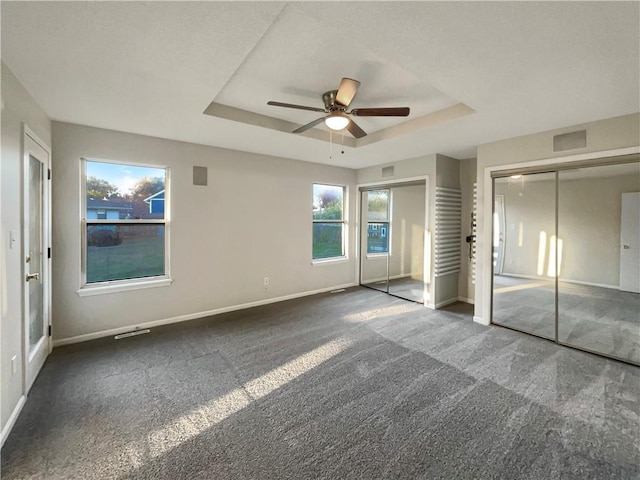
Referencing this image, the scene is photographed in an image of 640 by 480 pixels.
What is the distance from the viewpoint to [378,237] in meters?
5.96

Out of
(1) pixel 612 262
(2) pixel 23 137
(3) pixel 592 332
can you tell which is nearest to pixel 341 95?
(2) pixel 23 137

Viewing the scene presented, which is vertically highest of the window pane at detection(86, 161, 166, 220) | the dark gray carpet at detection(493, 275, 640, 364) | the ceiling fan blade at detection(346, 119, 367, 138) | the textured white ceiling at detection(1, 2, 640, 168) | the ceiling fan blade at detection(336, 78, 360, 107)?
the textured white ceiling at detection(1, 2, 640, 168)

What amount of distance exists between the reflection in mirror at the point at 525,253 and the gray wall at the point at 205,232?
294cm

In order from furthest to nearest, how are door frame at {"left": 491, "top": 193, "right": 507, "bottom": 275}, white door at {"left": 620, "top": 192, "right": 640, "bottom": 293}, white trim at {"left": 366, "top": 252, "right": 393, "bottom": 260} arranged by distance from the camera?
white trim at {"left": 366, "top": 252, "right": 393, "bottom": 260}
door frame at {"left": 491, "top": 193, "right": 507, "bottom": 275}
white door at {"left": 620, "top": 192, "right": 640, "bottom": 293}

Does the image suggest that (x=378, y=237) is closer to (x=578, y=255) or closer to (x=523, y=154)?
(x=523, y=154)

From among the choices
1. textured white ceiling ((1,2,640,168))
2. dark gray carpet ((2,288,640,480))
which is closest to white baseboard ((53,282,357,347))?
dark gray carpet ((2,288,640,480))

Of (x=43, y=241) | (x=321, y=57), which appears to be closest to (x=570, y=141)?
(x=321, y=57)

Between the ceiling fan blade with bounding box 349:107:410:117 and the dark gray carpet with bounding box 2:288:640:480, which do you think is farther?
the ceiling fan blade with bounding box 349:107:410:117

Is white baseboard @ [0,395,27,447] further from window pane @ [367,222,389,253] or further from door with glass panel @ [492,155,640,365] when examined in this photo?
window pane @ [367,222,389,253]

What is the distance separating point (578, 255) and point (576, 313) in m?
0.71

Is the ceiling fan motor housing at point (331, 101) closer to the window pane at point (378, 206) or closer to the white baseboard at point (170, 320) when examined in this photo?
the window pane at point (378, 206)

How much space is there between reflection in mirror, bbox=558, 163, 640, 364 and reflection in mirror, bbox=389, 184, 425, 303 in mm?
2027

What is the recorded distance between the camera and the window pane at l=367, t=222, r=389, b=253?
5836mm

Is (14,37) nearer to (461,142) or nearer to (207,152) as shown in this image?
(207,152)
